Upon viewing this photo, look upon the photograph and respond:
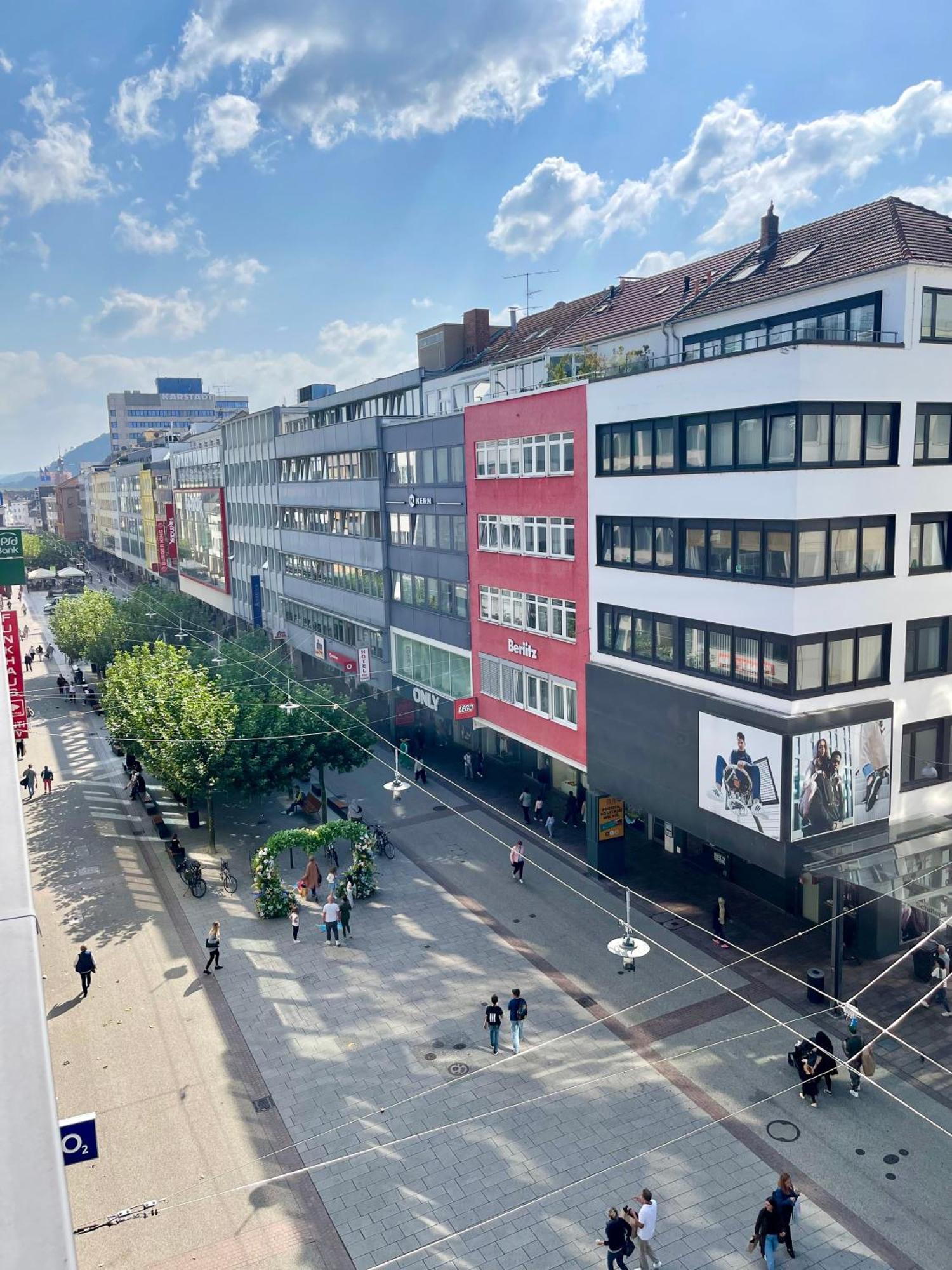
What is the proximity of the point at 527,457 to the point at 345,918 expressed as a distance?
16.0m

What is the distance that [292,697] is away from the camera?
3725 centimetres

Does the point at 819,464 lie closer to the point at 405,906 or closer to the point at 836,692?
the point at 836,692

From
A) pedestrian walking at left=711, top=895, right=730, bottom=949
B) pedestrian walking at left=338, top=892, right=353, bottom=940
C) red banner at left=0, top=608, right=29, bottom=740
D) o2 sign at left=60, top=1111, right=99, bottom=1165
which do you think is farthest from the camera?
red banner at left=0, top=608, right=29, bottom=740

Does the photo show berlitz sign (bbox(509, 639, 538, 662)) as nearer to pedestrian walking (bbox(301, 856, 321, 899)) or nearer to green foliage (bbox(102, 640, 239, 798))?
pedestrian walking (bbox(301, 856, 321, 899))

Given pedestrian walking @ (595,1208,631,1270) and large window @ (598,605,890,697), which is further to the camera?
large window @ (598,605,890,697)

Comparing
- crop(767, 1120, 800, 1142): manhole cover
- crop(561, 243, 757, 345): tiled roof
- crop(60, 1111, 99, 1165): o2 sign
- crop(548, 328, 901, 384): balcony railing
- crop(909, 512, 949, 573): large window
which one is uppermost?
crop(561, 243, 757, 345): tiled roof

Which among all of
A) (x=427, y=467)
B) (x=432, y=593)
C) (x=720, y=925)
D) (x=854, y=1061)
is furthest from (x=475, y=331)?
(x=854, y=1061)

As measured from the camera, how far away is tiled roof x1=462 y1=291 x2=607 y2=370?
4000 cm

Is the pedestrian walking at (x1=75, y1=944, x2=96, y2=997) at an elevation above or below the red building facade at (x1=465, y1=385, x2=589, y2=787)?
below

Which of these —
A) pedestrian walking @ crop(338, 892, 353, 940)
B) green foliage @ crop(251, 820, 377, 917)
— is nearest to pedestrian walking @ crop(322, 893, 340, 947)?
pedestrian walking @ crop(338, 892, 353, 940)

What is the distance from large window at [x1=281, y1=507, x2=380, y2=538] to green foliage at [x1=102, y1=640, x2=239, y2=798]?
12009 millimetres

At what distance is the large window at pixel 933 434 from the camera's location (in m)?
22.5

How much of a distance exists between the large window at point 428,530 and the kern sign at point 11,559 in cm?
1563

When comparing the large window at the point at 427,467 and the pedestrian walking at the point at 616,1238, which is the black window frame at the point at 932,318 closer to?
the large window at the point at 427,467
